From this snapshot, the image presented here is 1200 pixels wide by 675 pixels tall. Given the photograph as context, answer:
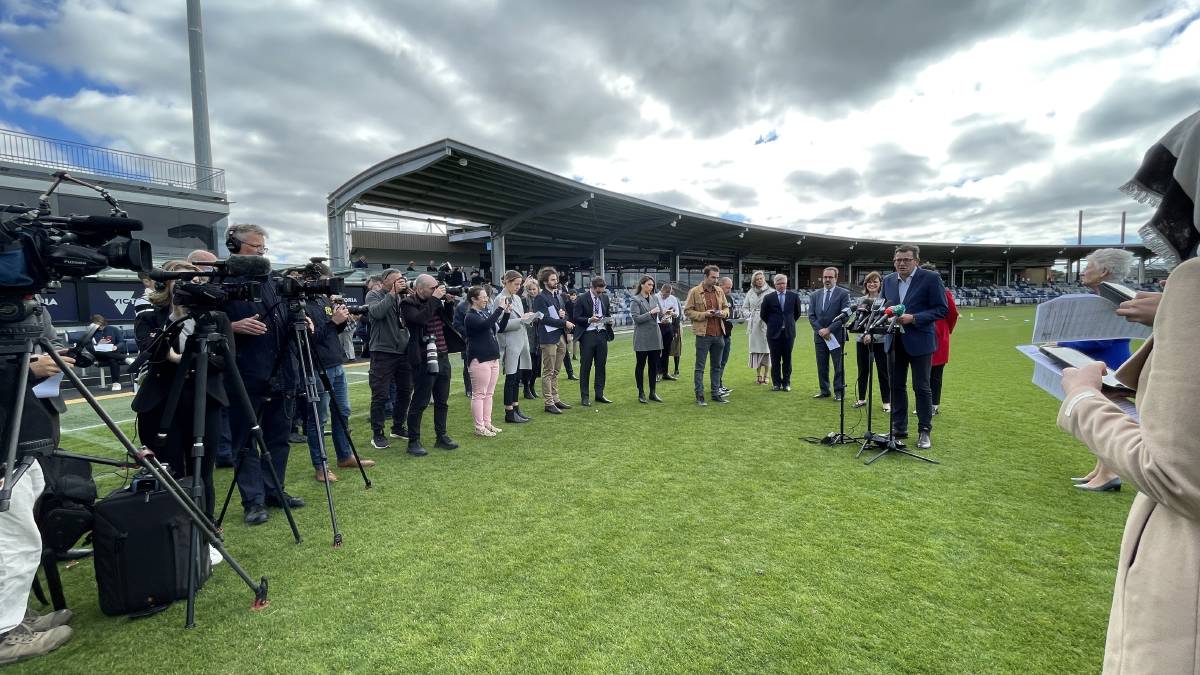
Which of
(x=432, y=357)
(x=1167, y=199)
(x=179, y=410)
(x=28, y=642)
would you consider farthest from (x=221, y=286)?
(x=1167, y=199)

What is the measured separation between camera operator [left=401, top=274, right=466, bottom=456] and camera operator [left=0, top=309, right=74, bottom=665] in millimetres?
2699

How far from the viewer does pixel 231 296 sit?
2.71 m

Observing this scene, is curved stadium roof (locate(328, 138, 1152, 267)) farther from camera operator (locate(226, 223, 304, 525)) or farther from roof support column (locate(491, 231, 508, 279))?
camera operator (locate(226, 223, 304, 525))

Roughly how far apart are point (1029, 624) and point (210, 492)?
4415mm

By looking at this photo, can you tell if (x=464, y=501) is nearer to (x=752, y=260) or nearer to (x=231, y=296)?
(x=231, y=296)

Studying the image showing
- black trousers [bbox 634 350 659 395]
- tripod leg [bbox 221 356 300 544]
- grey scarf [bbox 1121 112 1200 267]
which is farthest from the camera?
black trousers [bbox 634 350 659 395]

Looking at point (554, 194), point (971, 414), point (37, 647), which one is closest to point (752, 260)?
point (554, 194)

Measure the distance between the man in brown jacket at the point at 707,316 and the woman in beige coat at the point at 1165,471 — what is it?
19.3 ft

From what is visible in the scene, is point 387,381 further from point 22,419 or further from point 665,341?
point 665,341

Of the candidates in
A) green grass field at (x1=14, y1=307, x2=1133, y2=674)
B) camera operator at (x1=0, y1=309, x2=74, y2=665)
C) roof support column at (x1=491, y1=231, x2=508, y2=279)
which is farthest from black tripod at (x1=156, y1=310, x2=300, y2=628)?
roof support column at (x1=491, y1=231, x2=508, y2=279)

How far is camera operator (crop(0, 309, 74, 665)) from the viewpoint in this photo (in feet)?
7.20

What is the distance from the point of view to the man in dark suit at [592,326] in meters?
7.16

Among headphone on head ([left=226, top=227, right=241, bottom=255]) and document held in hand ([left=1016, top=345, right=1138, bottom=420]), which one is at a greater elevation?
headphone on head ([left=226, top=227, right=241, bottom=255])

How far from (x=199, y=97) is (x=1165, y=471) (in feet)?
90.7
